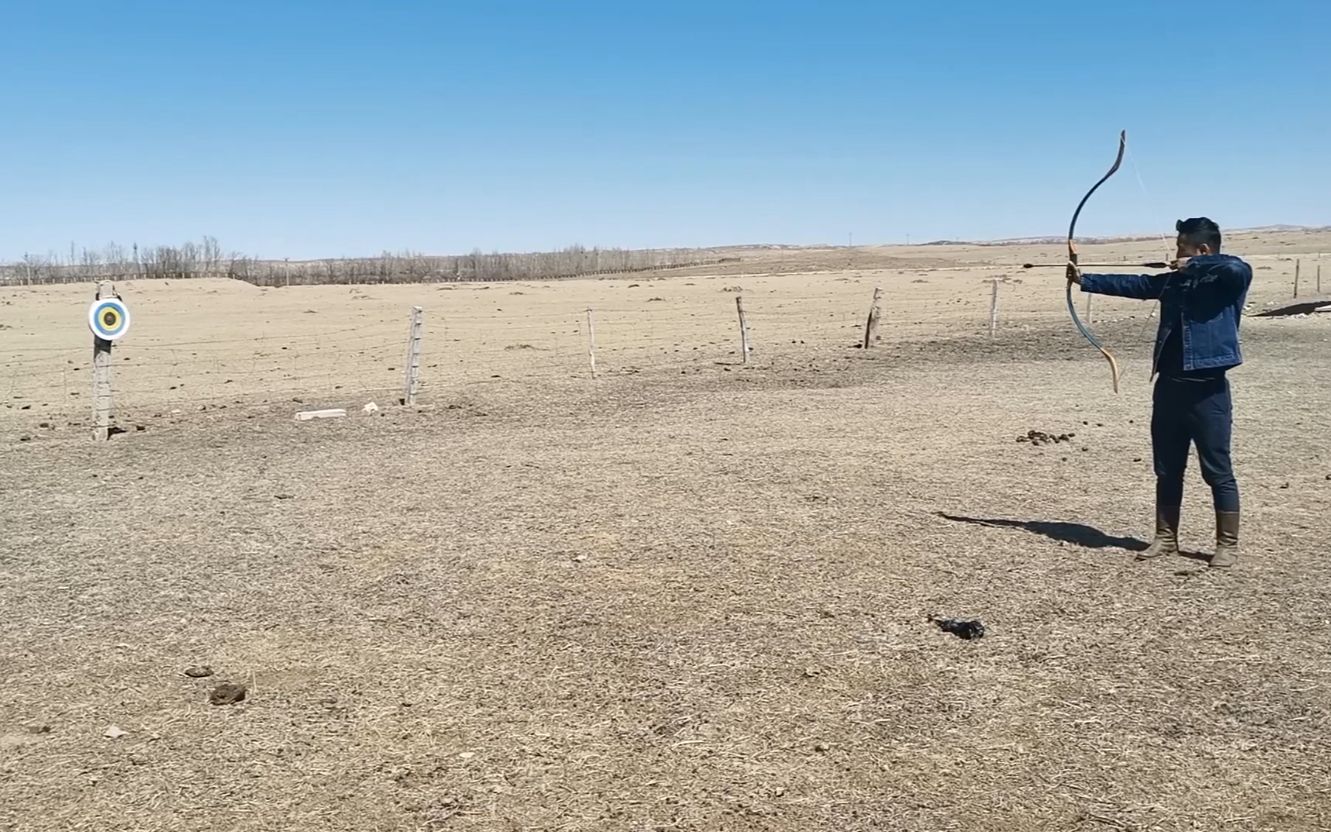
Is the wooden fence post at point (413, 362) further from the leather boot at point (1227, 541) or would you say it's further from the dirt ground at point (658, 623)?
the leather boot at point (1227, 541)

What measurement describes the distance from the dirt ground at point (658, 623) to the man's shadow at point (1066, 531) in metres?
0.06

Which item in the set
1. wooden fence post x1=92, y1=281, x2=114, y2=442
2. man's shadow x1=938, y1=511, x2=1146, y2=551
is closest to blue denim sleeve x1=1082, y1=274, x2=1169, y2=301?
man's shadow x1=938, y1=511, x2=1146, y2=551

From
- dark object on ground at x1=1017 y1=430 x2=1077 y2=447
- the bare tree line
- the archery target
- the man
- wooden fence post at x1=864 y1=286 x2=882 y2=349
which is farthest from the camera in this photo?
the bare tree line

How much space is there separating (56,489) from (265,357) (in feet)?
48.8

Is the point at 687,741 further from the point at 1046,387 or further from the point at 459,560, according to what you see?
the point at 1046,387

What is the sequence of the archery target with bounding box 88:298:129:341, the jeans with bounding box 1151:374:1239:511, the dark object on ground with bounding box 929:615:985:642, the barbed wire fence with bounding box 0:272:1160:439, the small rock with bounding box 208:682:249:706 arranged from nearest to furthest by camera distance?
the small rock with bounding box 208:682:249:706
the dark object on ground with bounding box 929:615:985:642
the jeans with bounding box 1151:374:1239:511
the archery target with bounding box 88:298:129:341
the barbed wire fence with bounding box 0:272:1160:439

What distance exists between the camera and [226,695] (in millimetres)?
5488

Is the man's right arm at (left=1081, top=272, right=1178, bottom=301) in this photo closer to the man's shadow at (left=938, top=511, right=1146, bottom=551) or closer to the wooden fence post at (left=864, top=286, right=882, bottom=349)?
the man's shadow at (left=938, top=511, right=1146, bottom=551)

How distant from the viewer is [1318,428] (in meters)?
12.8

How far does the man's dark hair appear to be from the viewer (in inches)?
290

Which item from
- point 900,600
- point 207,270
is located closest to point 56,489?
point 900,600

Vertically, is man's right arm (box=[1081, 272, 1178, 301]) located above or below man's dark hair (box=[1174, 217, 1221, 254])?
below

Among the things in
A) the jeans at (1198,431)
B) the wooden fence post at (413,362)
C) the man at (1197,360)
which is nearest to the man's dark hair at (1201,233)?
the man at (1197,360)

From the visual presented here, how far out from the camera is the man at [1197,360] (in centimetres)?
722
